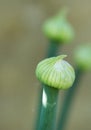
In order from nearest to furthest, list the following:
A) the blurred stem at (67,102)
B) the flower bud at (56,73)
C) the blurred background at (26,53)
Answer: the flower bud at (56,73)
the blurred stem at (67,102)
the blurred background at (26,53)

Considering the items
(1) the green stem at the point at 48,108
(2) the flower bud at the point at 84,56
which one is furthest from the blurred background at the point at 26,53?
(1) the green stem at the point at 48,108

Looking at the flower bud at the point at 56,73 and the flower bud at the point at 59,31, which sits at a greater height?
the flower bud at the point at 59,31

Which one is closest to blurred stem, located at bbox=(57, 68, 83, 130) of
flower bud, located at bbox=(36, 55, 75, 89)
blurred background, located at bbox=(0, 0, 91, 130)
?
flower bud, located at bbox=(36, 55, 75, 89)

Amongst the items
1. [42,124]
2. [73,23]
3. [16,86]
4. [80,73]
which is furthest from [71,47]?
[42,124]

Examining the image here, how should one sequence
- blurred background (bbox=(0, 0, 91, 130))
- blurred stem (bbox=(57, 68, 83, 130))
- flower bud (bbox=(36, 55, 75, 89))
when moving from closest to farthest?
1. flower bud (bbox=(36, 55, 75, 89))
2. blurred stem (bbox=(57, 68, 83, 130))
3. blurred background (bbox=(0, 0, 91, 130))

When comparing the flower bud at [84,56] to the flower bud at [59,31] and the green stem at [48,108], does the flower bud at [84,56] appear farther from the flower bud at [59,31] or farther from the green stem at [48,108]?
the green stem at [48,108]

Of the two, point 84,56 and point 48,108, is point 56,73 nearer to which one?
point 48,108

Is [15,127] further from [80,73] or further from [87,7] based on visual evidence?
[80,73]

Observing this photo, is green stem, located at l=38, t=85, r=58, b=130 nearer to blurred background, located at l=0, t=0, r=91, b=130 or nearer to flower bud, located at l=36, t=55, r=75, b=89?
flower bud, located at l=36, t=55, r=75, b=89
